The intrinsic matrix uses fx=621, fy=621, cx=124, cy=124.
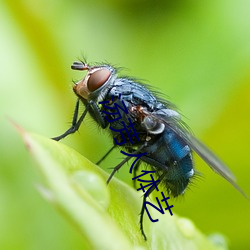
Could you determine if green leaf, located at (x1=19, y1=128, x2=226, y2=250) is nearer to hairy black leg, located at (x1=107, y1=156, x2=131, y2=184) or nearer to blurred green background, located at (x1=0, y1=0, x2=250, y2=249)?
hairy black leg, located at (x1=107, y1=156, x2=131, y2=184)

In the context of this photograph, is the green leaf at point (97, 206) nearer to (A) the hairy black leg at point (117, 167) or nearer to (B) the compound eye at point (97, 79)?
(A) the hairy black leg at point (117, 167)

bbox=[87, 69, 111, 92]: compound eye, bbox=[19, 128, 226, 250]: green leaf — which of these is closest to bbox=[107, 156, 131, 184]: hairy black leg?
bbox=[19, 128, 226, 250]: green leaf

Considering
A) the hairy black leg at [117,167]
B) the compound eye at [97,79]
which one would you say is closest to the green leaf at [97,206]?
the hairy black leg at [117,167]

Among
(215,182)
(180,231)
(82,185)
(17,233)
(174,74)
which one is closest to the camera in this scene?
(82,185)

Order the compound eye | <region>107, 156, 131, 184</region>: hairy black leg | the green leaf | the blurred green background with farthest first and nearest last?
the blurred green background → the compound eye → <region>107, 156, 131, 184</region>: hairy black leg → the green leaf

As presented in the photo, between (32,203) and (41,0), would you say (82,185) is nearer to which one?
(32,203)

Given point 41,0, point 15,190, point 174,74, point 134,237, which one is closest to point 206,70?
point 174,74
